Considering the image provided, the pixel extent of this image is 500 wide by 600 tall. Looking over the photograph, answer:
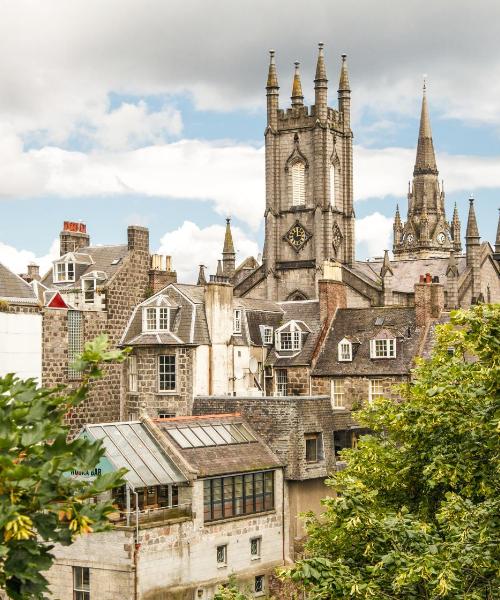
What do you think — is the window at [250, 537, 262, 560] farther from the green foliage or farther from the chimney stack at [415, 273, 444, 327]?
the chimney stack at [415, 273, 444, 327]

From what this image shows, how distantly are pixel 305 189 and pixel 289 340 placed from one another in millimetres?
34937

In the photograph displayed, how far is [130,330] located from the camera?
51.4 metres

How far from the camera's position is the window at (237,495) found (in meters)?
39.0

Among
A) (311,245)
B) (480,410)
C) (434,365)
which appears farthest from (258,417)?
(311,245)

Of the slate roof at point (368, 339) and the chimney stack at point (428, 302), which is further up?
the chimney stack at point (428, 302)

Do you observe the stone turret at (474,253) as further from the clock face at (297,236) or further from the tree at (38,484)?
the tree at (38,484)

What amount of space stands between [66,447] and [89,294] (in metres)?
41.9

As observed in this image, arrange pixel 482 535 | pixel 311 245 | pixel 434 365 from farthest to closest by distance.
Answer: pixel 311 245 → pixel 434 365 → pixel 482 535

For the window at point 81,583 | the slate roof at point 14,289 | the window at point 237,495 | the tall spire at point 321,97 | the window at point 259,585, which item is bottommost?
the window at point 259,585

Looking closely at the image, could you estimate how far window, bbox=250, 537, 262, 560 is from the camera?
1592 inches

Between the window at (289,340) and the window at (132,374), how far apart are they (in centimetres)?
893

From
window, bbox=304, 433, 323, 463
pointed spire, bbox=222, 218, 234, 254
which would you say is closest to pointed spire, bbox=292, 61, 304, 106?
pointed spire, bbox=222, 218, 234, 254

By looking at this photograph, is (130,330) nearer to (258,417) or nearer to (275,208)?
(258,417)


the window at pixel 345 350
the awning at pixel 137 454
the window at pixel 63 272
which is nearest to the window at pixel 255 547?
the awning at pixel 137 454
